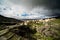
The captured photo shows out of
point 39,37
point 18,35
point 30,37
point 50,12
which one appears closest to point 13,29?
point 18,35

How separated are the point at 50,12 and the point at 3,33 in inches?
131

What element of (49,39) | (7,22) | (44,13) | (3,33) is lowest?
(49,39)

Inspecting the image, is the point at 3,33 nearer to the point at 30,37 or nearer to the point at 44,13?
the point at 30,37

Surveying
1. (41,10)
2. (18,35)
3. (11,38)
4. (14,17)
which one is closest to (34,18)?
(41,10)

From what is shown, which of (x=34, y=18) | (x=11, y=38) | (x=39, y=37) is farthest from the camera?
(x=34, y=18)

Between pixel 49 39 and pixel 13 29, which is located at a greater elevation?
pixel 13 29

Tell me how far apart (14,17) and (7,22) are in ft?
1.86

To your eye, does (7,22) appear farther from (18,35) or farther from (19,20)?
(18,35)

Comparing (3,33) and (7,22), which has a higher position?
(7,22)

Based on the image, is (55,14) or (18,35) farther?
(55,14)

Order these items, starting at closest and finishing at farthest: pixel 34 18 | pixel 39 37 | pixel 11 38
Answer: pixel 11 38
pixel 39 37
pixel 34 18

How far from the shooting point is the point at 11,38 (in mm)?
5973

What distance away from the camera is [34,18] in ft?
25.2

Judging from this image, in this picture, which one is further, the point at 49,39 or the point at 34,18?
the point at 34,18
